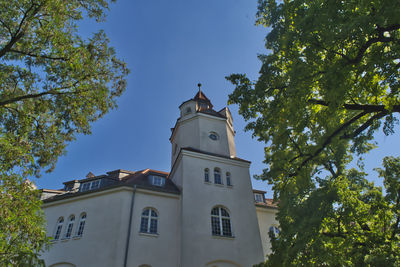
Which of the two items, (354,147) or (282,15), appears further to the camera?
(354,147)

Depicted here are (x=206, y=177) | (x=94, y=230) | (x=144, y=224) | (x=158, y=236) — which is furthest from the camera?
(x=206, y=177)

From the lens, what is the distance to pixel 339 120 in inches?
440

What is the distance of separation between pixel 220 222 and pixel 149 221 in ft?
15.8

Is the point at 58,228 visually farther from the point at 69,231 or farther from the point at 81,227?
the point at 81,227

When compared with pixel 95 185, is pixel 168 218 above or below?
below

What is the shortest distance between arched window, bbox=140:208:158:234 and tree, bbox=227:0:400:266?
26.6 feet

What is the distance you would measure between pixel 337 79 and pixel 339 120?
14.7 ft

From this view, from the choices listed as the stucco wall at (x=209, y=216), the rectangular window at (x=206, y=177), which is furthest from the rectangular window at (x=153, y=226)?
the rectangular window at (x=206, y=177)

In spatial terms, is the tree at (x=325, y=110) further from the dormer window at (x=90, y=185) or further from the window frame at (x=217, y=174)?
the dormer window at (x=90, y=185)

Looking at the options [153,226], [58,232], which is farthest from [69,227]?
[153,226]

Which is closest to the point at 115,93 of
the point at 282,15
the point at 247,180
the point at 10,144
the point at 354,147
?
the point at 10,144

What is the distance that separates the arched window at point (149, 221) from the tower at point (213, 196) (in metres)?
1.74

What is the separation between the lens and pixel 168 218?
17688mm

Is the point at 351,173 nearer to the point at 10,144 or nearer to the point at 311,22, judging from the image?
the point at 311,22
